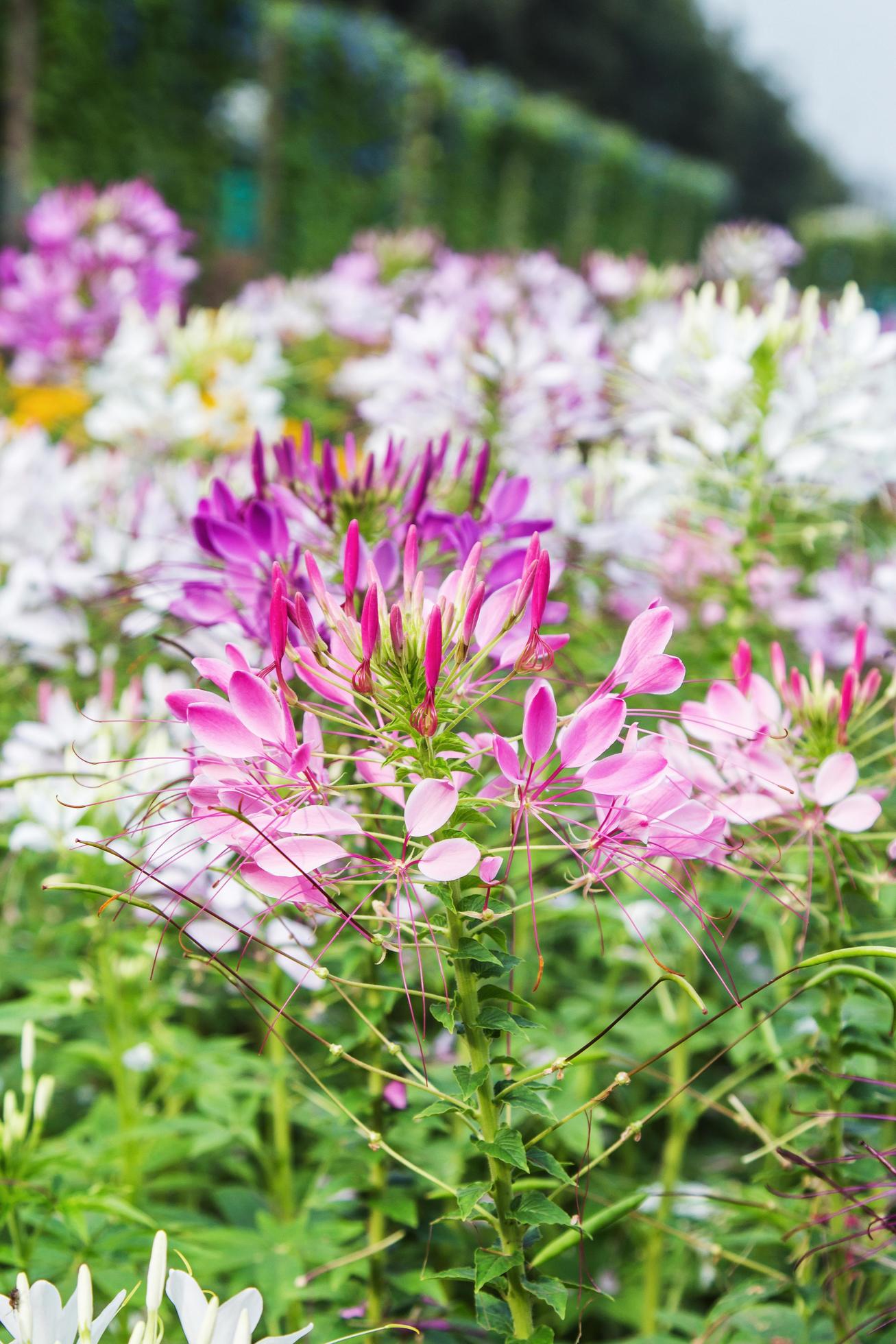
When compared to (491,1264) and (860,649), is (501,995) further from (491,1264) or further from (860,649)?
(860,649)

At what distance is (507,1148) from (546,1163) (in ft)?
0.17

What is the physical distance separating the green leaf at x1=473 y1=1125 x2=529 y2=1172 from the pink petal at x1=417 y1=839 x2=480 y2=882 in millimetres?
235

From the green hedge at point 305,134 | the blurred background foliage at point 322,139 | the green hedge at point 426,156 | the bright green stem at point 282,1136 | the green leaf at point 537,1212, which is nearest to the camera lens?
the green leaf at point 537,1212

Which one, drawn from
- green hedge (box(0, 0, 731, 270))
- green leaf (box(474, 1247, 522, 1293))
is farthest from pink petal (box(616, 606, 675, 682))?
green hedge (box(0, 0, 731, 270))

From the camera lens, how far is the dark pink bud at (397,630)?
79 centimetres

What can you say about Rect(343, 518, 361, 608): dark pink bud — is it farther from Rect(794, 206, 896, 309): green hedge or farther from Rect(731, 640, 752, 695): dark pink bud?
Rect(794, 206, 896, 309): green hedge

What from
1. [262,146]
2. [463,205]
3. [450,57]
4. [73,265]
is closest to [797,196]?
[450,57]

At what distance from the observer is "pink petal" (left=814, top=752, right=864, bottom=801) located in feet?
3.42

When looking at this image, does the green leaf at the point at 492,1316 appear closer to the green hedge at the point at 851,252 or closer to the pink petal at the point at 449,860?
the pink petal at the point at 449,860

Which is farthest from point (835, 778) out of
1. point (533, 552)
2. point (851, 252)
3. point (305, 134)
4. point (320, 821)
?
point (851, 252)

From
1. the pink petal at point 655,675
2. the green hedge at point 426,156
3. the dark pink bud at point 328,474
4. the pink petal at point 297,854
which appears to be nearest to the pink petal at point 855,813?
the pink petal at point 655,675

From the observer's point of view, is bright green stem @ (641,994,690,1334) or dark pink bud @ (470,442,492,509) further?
bright green stem @ (641,994,690,1334)

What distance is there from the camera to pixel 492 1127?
2.89ft

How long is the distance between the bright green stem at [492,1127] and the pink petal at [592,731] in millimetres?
169
